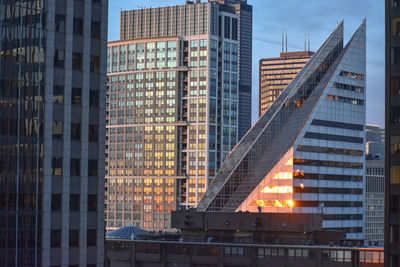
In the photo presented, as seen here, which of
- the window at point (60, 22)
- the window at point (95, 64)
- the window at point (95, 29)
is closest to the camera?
the window at point (60, 22)

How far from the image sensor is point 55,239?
10281 centimetres

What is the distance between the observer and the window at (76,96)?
107 m

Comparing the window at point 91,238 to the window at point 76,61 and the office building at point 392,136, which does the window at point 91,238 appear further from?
the office building at point 392,136

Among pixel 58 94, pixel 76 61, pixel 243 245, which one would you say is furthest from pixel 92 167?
pixel 243 245

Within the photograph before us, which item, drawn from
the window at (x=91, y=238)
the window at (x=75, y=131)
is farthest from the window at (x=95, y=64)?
the window at (x=91, y=238)

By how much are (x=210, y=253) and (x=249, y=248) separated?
752 cm

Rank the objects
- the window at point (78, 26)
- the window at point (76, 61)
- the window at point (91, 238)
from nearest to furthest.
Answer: the window at point (91, 238) < the window at point (76, 61) < the window at point (78, 26)

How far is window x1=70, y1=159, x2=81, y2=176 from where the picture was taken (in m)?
105

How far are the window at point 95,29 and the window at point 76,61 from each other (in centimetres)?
359

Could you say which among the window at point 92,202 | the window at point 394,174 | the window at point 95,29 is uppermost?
the window at point 95,29

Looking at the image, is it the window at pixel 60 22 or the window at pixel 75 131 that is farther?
the window at pixel 60 22

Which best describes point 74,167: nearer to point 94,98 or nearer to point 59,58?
point 94,98

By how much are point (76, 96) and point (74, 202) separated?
13.4m

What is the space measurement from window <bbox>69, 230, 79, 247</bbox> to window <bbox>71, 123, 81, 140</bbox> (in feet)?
38.3
